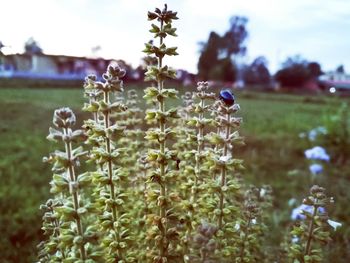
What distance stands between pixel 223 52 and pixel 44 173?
42801 millimetres

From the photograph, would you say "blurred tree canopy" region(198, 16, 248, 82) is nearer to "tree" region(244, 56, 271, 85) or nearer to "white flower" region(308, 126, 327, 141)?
"tree" region(244, 56, 271, 85)

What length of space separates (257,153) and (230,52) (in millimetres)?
42706

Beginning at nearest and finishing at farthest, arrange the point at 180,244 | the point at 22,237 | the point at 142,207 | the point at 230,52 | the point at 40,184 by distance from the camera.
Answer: the point at 180,244 → the point at 142,207 → the point at 22,237 → the point at 40,184 → the point at 230,52

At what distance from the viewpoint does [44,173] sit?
531cm

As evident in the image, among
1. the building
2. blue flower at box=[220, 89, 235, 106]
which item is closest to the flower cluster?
blue flower at box=[220, 89, 235, 106]

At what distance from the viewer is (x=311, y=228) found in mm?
1675

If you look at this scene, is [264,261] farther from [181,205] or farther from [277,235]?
[277,235]

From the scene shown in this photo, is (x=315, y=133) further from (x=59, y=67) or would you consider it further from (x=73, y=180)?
(x=59, y=67)

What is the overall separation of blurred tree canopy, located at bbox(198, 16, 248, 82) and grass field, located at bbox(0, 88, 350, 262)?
980 inches

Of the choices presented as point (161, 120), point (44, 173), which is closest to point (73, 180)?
point (161, 120)

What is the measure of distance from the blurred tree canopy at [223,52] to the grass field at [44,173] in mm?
A: 24892

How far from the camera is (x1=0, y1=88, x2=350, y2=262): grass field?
3.64m

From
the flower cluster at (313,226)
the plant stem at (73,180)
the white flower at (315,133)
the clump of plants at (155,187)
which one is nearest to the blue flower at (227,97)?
the clump of plants at (155,187)

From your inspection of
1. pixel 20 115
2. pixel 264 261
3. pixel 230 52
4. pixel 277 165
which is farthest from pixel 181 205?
pixel 230 52
